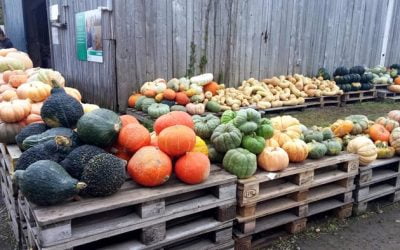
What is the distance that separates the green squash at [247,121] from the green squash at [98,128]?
106 cm

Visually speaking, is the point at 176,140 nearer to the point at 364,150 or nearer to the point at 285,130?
the point at 285,130

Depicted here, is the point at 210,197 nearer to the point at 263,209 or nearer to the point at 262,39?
the point at 263,209

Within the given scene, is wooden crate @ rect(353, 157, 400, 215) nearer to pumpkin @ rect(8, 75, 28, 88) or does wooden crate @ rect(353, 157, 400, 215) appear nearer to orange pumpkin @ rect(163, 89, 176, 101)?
orange pumpkin @ rect(163, 89, 176, 101)

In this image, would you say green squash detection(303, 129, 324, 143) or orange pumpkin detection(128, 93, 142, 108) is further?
orange pumpkin detection(128, 93, 142, 108)

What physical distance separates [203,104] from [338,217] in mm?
3259

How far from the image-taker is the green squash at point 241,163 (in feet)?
9.48

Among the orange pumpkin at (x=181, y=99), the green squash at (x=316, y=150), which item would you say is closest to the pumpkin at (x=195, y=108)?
the orange pumpkin at (x=181, y=99)

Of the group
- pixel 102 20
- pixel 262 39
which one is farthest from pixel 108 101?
pixel 262 39

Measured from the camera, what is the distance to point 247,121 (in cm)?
313

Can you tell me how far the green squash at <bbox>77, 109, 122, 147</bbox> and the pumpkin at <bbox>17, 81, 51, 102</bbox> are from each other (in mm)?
1337

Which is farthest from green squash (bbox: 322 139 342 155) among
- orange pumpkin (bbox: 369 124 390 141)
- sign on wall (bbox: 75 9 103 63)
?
sign on wall (bbox: 75 9 103 63)

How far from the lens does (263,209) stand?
122 inches

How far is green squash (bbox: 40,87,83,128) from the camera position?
9.26 feet

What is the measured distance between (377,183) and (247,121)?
2061mm
